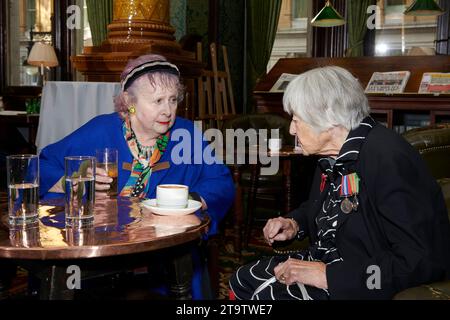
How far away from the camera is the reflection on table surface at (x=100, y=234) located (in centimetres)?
144

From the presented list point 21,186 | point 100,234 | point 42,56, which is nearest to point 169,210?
point 100,234

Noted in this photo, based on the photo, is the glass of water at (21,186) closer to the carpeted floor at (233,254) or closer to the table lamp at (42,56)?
the carpeted floor at (233,254)

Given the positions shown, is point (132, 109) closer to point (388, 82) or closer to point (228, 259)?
point (228, 259)

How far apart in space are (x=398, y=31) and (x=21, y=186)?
822 cm

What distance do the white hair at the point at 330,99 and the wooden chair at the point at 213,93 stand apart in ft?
16.2

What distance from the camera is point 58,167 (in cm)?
231

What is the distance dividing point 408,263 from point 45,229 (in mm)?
1047

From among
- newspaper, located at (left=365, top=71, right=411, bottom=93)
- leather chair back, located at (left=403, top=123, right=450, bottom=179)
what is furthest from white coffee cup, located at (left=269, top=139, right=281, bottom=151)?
leather chair back, located at (left=403, top=123, right=450, bottom=179)

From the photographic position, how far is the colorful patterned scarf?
2293 mm

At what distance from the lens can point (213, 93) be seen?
783 cm

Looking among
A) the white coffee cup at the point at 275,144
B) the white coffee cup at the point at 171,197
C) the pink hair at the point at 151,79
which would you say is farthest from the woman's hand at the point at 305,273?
the white coffee cup at the point at 275,144

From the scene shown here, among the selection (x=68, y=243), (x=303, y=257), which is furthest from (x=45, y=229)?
(x=303, y=257)

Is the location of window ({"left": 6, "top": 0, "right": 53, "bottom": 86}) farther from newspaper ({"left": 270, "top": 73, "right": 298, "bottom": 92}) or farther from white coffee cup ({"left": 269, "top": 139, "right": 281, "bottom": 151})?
white coffee cup ({"left": 269, "top": 139, "right": 281, "bottom": 151})
